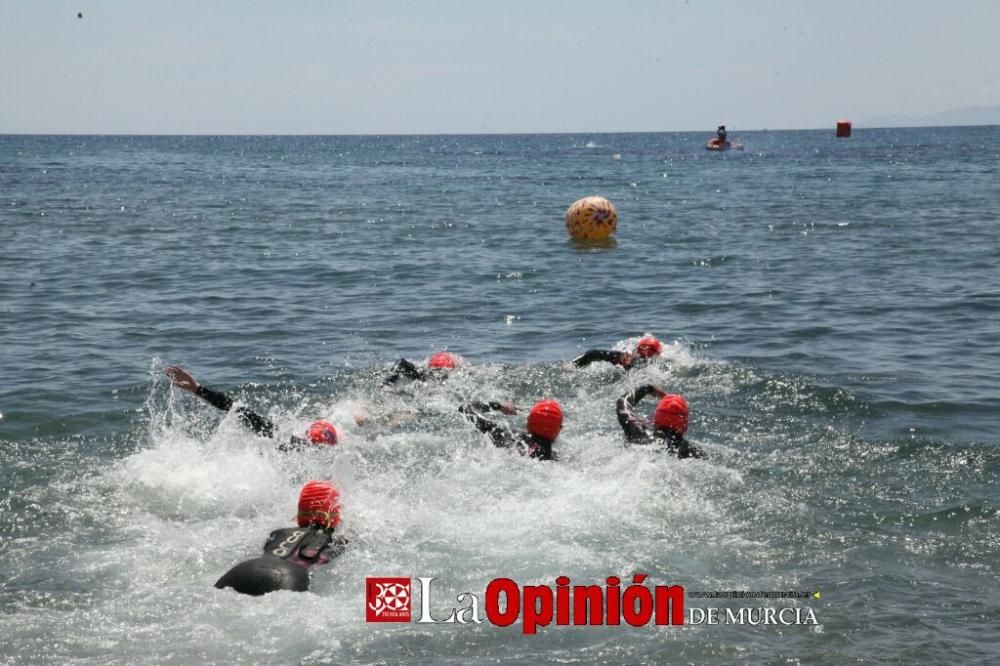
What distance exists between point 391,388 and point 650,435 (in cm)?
399

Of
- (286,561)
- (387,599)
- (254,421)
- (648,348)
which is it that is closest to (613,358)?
(648,348)

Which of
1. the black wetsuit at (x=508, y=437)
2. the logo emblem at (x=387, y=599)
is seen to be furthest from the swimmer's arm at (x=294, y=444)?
the logo emblem at (x=387, y=599)

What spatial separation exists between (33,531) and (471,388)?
587cm

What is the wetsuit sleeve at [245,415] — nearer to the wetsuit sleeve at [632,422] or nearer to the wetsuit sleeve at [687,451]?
the wetsuit sleeve at [632,422]

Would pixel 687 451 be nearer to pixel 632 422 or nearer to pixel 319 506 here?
pixel 632 422

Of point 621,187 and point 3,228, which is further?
point 621,187

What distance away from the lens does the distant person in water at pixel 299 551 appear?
7.26m

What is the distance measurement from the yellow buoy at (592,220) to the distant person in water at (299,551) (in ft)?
65.0

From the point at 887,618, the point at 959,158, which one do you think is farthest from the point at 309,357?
the point at 959,158

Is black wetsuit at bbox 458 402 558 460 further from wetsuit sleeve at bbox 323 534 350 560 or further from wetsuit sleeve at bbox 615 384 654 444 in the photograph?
wetsuit sleeve at bbox 323 534 350 560

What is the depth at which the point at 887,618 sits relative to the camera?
7.17 metres

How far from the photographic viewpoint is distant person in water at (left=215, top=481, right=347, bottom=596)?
7.26 metres

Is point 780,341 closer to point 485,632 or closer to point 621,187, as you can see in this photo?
point 485,632

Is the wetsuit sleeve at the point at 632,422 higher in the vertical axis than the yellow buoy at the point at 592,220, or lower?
lower
